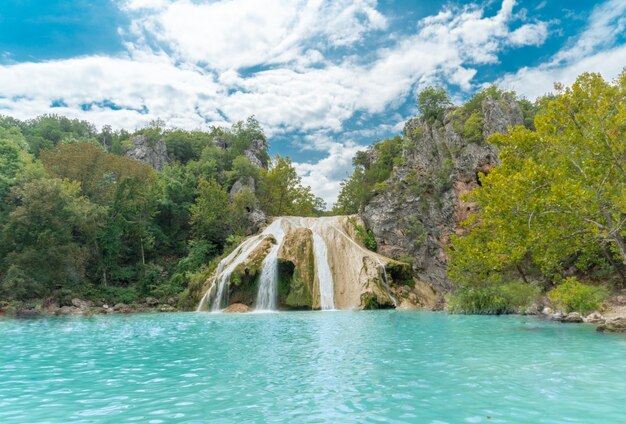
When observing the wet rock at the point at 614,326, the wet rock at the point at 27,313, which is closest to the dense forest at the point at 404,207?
the wet rock at the point at 27,313

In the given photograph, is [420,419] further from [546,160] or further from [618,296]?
[618,296]

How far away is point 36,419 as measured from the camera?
5910 mm

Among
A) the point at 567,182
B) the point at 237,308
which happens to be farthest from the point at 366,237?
the point at 567,182

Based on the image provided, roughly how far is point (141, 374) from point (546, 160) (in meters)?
18.5

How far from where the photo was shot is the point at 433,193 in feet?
116

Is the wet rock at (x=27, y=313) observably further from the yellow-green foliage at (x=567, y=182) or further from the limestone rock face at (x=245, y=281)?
the yellow-green foliage at (x=567, y=182)

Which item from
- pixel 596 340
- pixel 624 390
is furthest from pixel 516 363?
pixel 596 340

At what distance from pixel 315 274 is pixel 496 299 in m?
13.6

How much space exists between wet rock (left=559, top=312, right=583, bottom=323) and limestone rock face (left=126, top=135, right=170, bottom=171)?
56.0m

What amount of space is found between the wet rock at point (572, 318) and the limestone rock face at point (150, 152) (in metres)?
56.0

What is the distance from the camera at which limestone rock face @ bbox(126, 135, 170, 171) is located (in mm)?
61625

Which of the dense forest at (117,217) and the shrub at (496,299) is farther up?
the dense forest at (117,217)

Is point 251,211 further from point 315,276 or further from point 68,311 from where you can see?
point 68,311

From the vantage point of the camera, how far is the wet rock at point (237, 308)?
28197 mm
